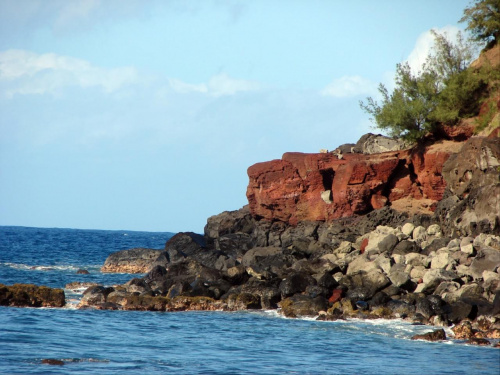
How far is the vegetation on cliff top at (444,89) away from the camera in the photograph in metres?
39.8

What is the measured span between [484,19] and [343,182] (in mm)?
14528

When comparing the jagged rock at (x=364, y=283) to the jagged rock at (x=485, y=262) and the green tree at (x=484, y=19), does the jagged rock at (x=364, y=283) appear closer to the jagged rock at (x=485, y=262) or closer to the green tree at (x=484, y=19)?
the jagged rock at (x=485, y=262)

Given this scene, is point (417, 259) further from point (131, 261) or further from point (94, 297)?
point (131, 261)

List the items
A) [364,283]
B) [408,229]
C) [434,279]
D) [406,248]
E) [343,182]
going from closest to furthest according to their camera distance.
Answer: [434,279], [364,283], [406,248], [408,229], [343,182]

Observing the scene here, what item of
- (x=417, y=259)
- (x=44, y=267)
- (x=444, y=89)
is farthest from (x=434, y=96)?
(x=44, y=267)

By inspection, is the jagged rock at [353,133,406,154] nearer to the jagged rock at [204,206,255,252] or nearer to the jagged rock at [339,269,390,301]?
the jagged rock at [204,206,255,252]

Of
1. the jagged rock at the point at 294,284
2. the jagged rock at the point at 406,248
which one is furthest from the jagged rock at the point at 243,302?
the jagged rock at the point at 406,248

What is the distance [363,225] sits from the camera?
128 ft

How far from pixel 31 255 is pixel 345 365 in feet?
161

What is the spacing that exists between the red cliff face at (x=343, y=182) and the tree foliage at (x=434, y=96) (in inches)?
65.9

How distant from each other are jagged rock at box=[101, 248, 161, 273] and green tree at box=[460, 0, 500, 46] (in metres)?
27.8

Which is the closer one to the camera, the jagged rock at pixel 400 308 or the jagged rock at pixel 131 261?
the jagged rock at pixel 400 308

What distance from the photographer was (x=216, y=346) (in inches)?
851

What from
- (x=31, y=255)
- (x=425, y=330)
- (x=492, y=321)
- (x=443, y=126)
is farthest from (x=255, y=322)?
(x=31, y=255)
